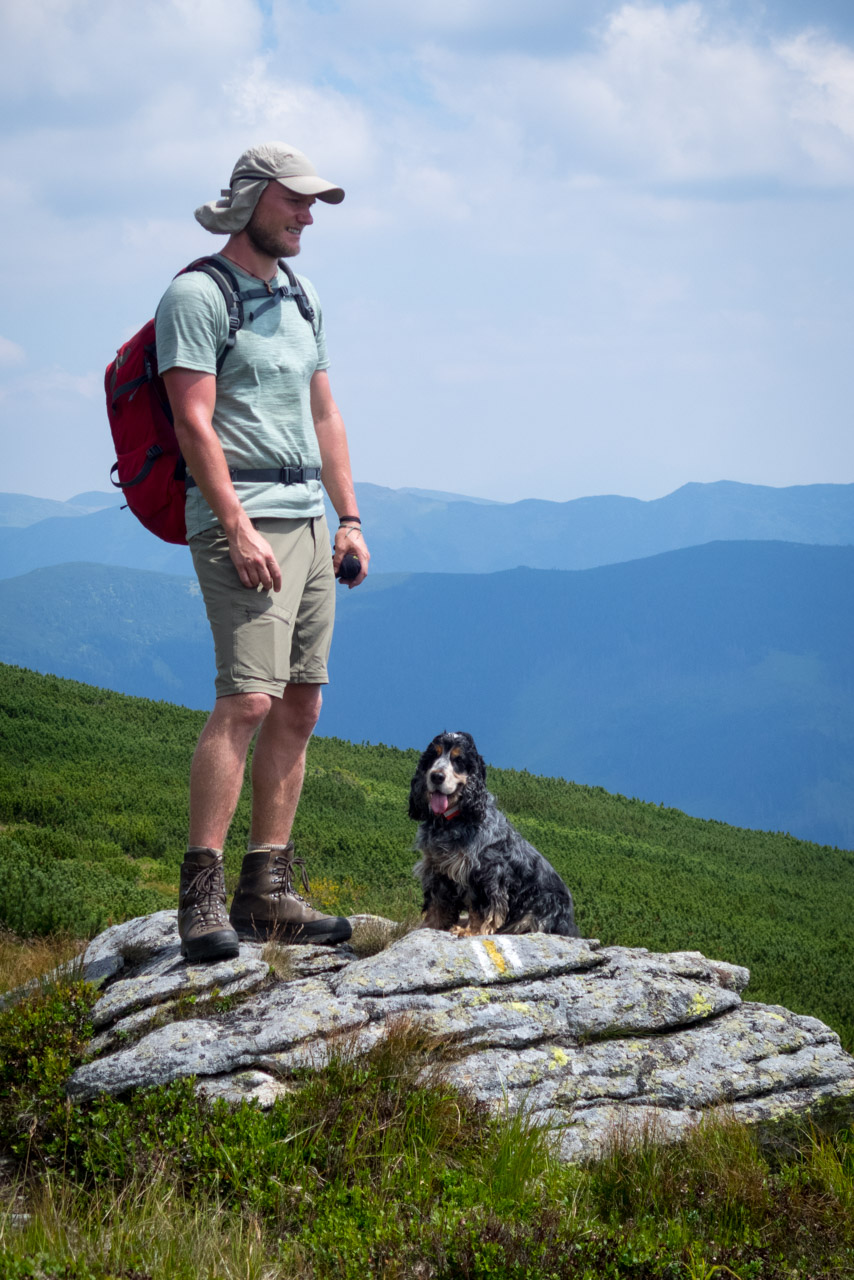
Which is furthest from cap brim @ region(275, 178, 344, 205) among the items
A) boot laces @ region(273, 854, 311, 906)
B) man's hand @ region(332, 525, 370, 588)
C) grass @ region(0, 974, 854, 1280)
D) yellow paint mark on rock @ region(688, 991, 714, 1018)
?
yellow paint mark on rock @ region(688, 991, 714, 1018)

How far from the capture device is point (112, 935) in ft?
20.7

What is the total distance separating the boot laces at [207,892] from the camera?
4941mm

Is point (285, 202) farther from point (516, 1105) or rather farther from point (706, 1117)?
point (706, 1117)

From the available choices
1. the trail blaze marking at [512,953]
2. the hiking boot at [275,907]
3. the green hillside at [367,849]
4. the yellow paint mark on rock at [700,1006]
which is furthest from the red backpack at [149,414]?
the green hillside at [367,849]

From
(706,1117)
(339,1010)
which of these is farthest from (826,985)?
(339,1010)

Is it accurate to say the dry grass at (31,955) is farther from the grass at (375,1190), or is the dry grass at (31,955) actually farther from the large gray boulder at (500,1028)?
the grass at (375,1190)

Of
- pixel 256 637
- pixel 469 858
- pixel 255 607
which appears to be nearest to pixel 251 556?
pixel 255 607

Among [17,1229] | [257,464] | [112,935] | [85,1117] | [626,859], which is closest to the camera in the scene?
[17,1229]

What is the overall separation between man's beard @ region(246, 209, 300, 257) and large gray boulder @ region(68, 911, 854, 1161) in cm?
345

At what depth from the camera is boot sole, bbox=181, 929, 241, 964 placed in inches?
196

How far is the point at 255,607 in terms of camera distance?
4895 millimetres

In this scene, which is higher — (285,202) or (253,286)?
(285,202)

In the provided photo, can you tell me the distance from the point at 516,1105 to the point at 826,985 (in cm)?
913

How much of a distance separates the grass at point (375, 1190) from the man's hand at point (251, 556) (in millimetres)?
2090
